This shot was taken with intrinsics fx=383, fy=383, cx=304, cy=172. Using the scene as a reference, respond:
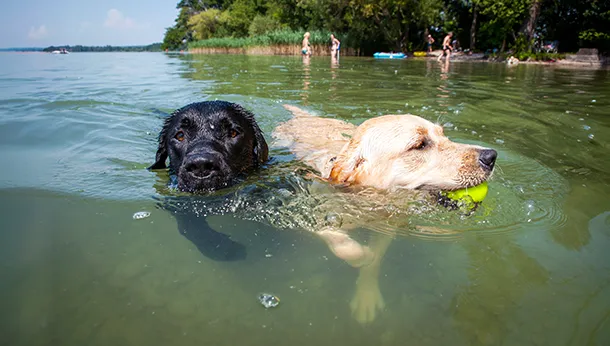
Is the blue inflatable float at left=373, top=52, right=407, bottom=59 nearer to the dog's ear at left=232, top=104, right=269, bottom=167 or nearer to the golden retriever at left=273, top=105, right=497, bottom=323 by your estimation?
the dog's ear at left=232, top=104, right=269, bottom=167

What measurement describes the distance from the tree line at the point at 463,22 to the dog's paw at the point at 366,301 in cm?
3184

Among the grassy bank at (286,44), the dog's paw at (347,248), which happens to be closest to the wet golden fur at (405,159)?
the dog's paw at (347,248)

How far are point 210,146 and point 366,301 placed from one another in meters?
2.45

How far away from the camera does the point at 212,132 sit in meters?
4.29

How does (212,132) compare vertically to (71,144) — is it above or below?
above

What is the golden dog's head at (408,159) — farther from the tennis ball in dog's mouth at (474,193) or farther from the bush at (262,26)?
the bush at (262,26)

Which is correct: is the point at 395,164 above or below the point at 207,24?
Result: below

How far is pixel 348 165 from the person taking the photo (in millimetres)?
3920

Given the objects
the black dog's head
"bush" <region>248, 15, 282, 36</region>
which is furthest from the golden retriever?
"bush" <region>248, 15, 282, 36</region>

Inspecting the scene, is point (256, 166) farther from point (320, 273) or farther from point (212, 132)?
point (320, 273)

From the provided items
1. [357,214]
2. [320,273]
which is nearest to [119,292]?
[320,273]

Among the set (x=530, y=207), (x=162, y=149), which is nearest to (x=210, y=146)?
(x=162, y=149)

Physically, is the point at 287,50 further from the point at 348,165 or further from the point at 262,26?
the point at 348,165

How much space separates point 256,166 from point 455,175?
7.99ft
